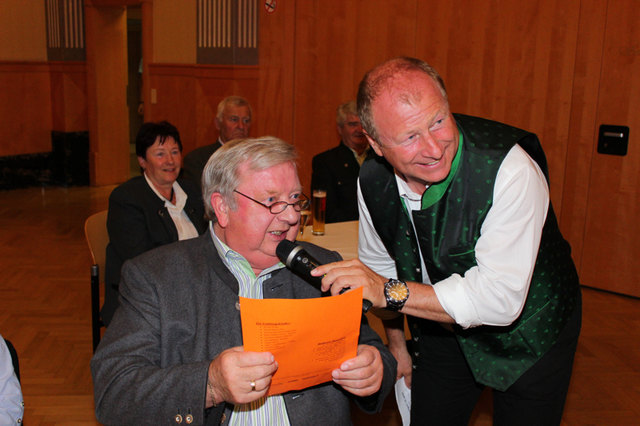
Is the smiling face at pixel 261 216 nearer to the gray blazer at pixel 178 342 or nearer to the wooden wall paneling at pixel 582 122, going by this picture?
the gray blazer at pixel 178 342

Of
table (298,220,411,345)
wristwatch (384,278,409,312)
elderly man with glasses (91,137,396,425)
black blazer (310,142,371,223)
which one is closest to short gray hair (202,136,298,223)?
elderly man with glasses (91,137,396,425)

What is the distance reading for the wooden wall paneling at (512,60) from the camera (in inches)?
213

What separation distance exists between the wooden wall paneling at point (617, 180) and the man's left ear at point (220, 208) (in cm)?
426

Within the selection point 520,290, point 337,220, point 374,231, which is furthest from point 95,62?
point 520,290

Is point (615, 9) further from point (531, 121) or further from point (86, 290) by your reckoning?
point (86, 290)

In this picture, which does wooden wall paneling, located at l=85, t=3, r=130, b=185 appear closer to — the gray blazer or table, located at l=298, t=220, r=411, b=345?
table, located at l=298, t=220, r=411, b=345

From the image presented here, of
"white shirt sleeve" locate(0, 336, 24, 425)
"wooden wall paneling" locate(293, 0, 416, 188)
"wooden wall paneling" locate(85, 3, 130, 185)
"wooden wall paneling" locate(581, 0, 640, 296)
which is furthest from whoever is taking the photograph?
"wooden wall paneling" locate(85, 3, 130, 185)

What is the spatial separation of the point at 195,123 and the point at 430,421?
6766 millimetres

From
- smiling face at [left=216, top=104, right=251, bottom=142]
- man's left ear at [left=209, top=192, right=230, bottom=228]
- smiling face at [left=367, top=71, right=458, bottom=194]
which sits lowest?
man's left ear at [left=209, top=192, right=230, bottom=228]

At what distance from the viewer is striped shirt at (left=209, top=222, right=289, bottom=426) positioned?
5.96 feet

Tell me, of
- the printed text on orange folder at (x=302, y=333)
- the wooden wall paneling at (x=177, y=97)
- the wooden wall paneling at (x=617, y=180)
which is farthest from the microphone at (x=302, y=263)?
the wooden wall paneling at (x=177, y=97)

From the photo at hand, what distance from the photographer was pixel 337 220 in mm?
4648

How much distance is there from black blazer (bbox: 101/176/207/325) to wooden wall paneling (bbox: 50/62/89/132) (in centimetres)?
734

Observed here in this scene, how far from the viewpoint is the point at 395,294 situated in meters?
1.75
